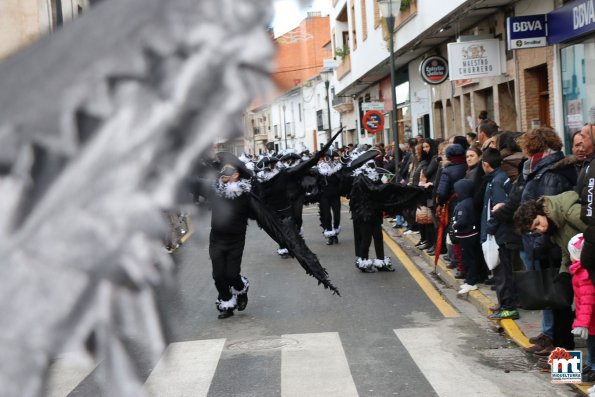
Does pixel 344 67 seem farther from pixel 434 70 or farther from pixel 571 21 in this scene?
pixel 571 21

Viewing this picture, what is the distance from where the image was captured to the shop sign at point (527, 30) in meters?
14.2

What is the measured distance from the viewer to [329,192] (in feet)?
51.5

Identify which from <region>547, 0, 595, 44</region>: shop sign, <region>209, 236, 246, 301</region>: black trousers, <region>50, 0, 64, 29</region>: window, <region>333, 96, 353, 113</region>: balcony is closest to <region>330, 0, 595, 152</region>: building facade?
<region>547, 0, 595, 44</region>: shop sign

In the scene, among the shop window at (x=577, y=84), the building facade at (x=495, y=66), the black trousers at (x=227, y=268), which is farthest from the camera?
the building facade at (x=495, y=66)

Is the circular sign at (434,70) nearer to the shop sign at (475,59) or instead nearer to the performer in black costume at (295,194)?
the shop sign at (475,59)

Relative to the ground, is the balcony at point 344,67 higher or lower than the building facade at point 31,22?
higher

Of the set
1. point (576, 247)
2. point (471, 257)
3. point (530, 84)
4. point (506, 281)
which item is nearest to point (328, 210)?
point (530, 84)

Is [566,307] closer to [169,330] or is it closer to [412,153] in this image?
[169,330]

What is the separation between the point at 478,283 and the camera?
10.5 m

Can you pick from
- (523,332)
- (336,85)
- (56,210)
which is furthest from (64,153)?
(336,85)

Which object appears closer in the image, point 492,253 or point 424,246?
point 492,253

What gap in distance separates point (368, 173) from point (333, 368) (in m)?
6.27

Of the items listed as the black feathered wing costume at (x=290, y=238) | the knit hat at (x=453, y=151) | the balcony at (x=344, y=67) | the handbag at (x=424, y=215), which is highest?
the balcony at (x=344, y=67)

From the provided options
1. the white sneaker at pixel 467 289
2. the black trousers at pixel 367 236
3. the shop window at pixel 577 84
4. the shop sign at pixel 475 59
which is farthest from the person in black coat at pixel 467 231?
the shop sign at pixel 475 59
